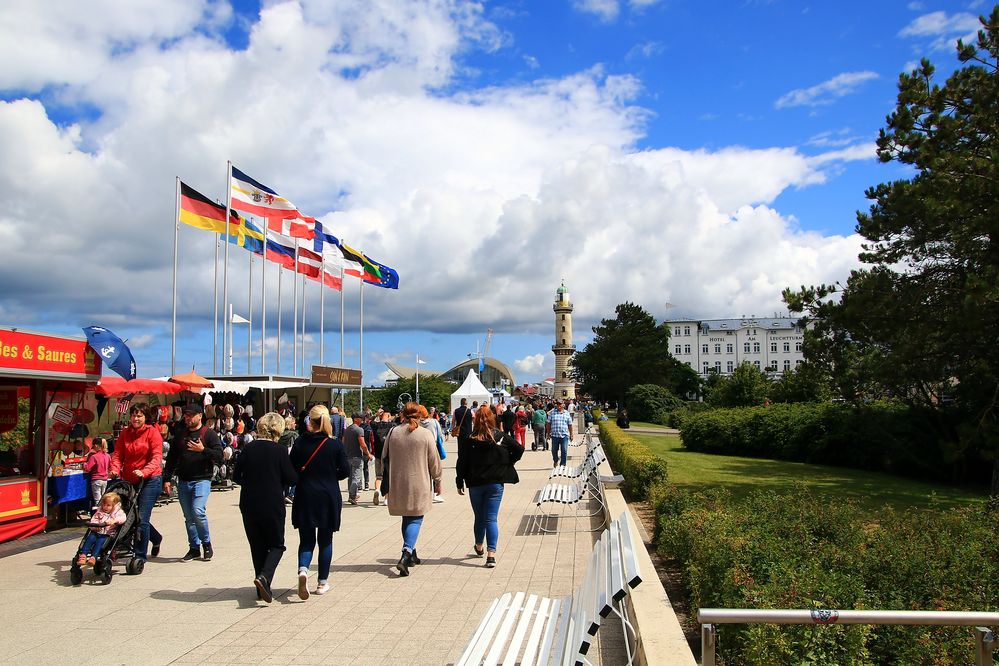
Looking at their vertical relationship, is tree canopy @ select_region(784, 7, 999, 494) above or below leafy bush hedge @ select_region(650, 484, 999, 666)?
above

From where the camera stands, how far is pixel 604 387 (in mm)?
85375

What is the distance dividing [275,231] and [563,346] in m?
124

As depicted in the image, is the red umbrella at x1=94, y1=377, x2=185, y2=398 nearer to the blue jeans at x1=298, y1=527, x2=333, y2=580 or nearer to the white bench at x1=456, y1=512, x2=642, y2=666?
the blue jeans at x1=298, y1=527, x2=333, y2=580

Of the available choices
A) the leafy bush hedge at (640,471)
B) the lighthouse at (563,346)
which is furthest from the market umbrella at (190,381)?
the lighthouse at (563,346)

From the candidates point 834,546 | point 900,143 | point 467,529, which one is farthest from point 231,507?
point 900,143

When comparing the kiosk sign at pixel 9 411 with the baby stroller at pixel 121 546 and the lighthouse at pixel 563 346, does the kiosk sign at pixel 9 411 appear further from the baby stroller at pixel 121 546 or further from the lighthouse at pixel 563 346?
the lighthouse at pixel 563 346

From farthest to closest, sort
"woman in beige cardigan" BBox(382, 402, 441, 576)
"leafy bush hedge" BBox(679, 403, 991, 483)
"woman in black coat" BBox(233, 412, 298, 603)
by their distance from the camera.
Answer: "leafy bush hedge" BBox(679, 403, 991, 483)
"woman in beige cardigan" BBox(382, 402, 441, 576)
"woman in black coat" BBox(233, 412, 298, 603)

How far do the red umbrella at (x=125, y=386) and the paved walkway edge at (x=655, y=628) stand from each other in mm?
9915

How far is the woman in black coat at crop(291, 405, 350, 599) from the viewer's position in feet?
21.3

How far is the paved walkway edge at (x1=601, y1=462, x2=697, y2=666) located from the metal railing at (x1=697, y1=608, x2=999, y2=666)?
0.80m

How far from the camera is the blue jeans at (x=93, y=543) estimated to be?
729cm

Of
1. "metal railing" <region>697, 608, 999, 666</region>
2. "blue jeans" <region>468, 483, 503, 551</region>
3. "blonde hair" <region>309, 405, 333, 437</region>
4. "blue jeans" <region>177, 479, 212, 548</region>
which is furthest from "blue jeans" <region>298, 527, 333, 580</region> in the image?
"metal railing" <region>697, 608, 999, 666</region>

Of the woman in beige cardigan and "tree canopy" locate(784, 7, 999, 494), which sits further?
"tree canopy" locate(784, 7, 999, 494)

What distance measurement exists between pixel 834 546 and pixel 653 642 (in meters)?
2.66
